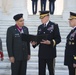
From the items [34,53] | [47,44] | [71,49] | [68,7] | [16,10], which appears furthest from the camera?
[68,7]

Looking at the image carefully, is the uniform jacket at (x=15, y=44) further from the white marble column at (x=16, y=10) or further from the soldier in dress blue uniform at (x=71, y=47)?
the white marble column at (x=16, y=10)

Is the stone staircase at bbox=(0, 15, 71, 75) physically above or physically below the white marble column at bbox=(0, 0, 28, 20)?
below

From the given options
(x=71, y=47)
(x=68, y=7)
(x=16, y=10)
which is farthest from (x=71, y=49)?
(x=68, y=7)

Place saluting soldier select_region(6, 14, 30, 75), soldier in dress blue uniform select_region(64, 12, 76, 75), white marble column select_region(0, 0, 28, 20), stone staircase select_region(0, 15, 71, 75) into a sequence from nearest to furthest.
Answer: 1. soldier in dress blue uniform select_region(64, 12, 76, 75)
2. saluting soldier select_region(6, 14, 30, 75)
3. stone staircase select_region(0, 15, 71, 75)
4. white marble column select_region(0, 0, 28, 20)

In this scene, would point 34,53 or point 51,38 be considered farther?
point 34,53

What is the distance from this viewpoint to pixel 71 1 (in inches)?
525

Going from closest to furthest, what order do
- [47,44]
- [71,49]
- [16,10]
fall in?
1. [71,49]
2. [47,44]
3. [16,10]

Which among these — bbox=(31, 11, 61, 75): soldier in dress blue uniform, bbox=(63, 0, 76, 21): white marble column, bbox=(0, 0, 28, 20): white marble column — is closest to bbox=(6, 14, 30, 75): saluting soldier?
bbox=(31, 11, 61, 75): soldier in dress blue uniform

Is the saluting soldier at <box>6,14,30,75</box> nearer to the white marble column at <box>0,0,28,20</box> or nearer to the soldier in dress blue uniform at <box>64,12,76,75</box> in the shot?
the soldier in dress blue uniform at <box>64,12,76,75</box>

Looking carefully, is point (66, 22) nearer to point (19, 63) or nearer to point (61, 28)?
point (61, 28)

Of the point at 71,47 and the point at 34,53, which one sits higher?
the point at 71,47

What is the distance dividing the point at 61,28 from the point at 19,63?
15.7 ft

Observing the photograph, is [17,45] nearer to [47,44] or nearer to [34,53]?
[47,44]

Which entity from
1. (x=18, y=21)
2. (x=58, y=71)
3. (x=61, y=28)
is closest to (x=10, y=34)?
(x=18, y=21)
